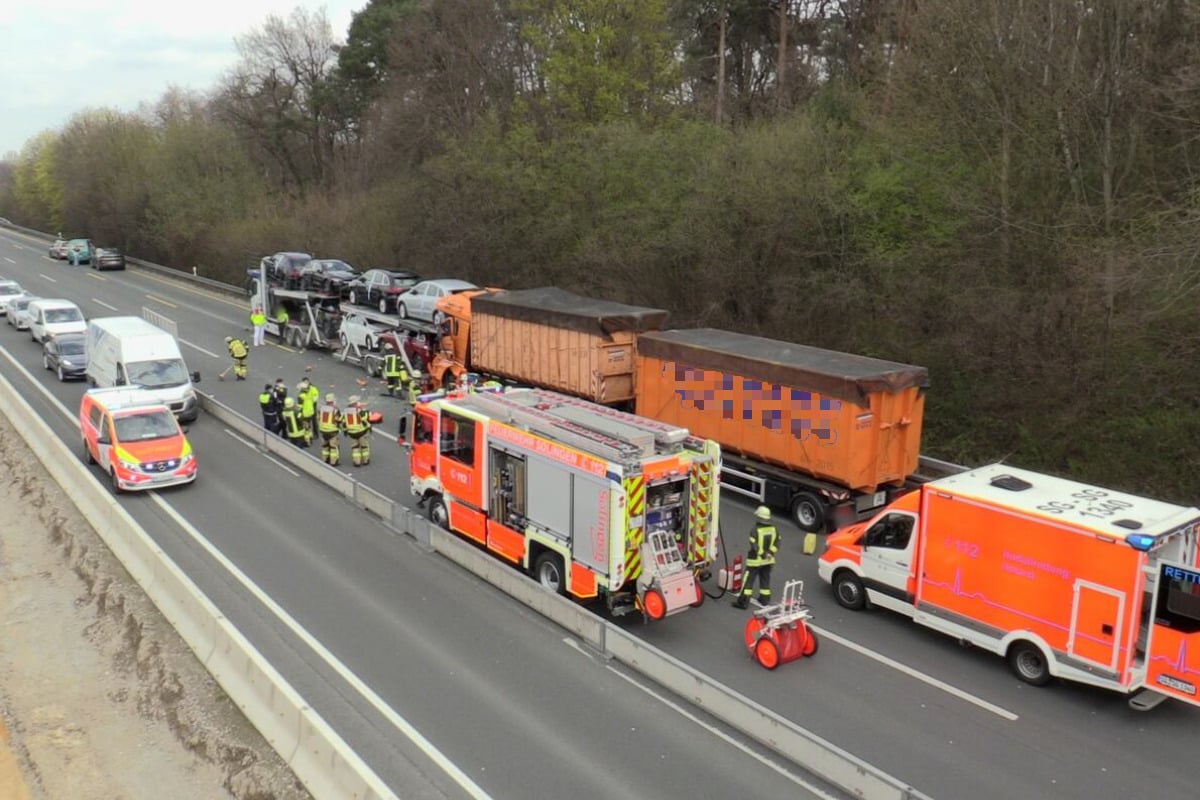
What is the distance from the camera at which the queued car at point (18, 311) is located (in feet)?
115

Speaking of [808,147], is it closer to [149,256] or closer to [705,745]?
[705,745]

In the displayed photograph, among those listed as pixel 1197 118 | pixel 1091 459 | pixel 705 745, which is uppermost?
pixel 1197 118

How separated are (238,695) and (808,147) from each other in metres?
20.0

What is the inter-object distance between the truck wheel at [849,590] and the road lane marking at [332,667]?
652cm

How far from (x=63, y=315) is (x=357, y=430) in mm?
17996

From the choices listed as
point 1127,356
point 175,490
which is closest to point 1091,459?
point 1127,356

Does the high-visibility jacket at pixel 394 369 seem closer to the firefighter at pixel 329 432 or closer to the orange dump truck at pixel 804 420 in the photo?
the firefighter at pixel 329 432

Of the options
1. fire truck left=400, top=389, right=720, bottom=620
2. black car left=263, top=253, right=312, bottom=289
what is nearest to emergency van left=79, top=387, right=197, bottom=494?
fire truck left=400, top=389, right=720, bottom=620

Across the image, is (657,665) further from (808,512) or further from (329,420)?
(329,420)

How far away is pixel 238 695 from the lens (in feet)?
34.5

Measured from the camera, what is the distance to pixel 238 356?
88.2 ft

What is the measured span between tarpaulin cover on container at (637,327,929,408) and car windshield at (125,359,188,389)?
1137cm

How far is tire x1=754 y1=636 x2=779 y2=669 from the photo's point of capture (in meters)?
11.5

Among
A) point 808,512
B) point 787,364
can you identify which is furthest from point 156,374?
point 808,512
